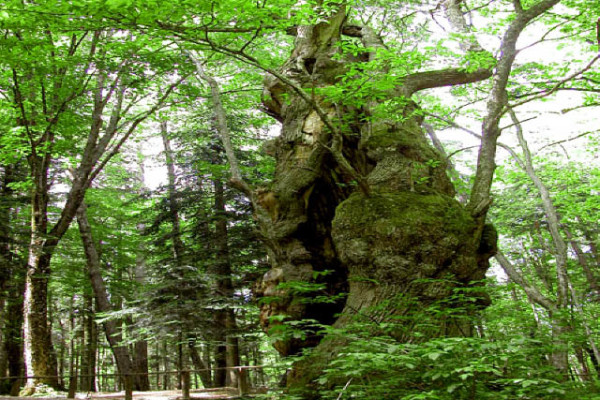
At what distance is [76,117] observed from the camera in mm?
10492

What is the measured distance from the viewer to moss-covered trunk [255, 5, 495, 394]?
468 cm

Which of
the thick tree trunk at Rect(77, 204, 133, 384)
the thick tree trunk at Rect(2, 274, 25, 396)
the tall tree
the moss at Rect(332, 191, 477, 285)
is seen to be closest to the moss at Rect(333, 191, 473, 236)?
the moss at Rect(332, 191, 477, 285)

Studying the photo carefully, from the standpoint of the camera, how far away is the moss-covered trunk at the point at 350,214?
468 cm

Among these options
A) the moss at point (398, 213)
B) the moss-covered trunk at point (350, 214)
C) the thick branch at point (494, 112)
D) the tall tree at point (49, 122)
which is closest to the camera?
the moss-covered trunk at point (350, 214)

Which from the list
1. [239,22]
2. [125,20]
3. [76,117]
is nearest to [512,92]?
[239,22]

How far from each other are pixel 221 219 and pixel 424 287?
8987 millimetres

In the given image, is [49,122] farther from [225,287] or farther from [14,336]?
[14,336]

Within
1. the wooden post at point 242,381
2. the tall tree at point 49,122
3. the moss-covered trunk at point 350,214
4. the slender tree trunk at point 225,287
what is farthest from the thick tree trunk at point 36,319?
the moss-covered trunk at point 350,214

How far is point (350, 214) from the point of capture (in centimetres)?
511

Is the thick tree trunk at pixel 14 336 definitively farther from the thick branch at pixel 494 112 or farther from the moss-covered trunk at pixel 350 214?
the thick branch at pixel 494 112

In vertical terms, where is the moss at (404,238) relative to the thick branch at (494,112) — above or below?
below

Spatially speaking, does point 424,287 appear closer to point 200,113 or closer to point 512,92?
point 512,92

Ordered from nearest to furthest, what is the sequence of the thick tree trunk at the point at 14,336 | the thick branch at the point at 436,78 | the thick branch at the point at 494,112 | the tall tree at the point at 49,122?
1. the thick branch at the point at 494,112
2. the thick branch at the point at 436,78
3. the tall tree at the point at 49,122
4. the thick tree trunk at the point at 14,336

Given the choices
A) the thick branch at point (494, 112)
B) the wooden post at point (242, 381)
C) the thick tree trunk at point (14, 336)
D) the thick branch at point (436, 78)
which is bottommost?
the wooden post at point (242, 381)
